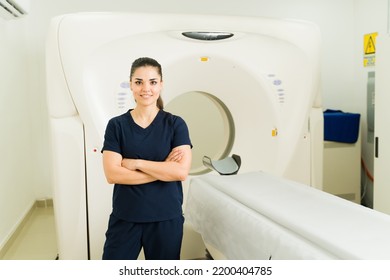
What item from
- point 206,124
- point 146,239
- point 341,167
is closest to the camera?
point 146,239

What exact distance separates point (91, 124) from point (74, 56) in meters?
0.29

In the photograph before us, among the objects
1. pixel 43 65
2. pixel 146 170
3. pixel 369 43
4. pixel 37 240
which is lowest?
pixel 37 240

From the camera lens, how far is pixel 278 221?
1341mm

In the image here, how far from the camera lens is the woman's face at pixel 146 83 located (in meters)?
1.39

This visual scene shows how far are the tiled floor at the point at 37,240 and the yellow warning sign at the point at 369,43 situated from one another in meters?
2.45

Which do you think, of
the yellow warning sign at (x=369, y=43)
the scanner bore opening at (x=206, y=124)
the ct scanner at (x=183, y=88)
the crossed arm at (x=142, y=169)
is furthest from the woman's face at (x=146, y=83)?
the yellow warning sign at (x=369, y=43)

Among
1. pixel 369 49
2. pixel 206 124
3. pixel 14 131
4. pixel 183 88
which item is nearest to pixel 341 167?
pixel 369 49

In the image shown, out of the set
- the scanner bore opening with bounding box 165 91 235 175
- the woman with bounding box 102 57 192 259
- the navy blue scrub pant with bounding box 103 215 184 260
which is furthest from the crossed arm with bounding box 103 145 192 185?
the scanner bore opening with bounding box 165 91 235 175

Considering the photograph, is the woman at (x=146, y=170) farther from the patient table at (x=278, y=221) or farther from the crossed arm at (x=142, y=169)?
the patient table at (x=278, y=221)

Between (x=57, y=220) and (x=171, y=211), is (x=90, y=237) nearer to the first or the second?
(x=57, y=220)

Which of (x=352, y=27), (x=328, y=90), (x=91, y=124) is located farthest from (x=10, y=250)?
(x=352, y=27)

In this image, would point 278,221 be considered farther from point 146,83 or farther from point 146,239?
point 146,83

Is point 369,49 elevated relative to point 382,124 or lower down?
elevated

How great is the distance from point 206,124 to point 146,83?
1152mm
